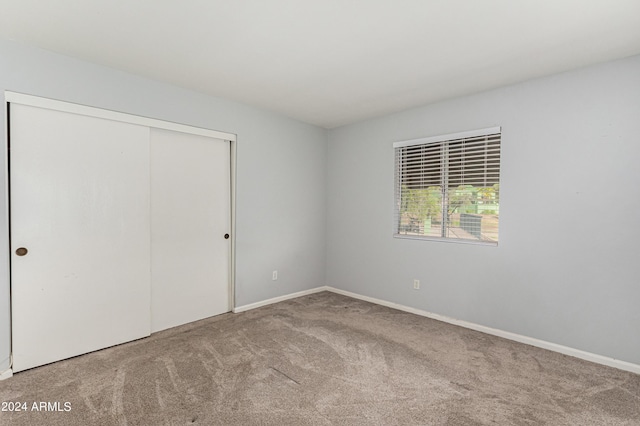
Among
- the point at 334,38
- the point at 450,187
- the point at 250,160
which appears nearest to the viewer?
the point at 334,38

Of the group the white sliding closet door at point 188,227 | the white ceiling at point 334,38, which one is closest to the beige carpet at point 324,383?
the white sliding closet door at point 188,227

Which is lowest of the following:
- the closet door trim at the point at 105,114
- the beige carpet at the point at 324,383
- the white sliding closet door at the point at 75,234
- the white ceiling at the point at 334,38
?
the beige carpet at the point at 324,383

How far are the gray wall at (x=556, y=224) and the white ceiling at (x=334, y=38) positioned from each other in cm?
28

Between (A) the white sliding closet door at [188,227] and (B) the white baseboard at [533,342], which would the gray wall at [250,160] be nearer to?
(A) the white sliding closet door at [188,227]

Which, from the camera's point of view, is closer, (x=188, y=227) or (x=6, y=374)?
(x=6, y=374)

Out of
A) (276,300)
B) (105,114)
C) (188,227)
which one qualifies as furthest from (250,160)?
(276,300)

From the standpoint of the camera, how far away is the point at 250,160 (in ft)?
12.8

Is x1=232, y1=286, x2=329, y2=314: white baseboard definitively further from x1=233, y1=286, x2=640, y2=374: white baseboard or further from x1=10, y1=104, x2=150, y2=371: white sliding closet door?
x1=10, y1=104, x2=150, y2=371: white sliding closet door

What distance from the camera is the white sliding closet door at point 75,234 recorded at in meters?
2.45

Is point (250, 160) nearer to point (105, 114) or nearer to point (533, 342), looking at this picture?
point (105, 114)

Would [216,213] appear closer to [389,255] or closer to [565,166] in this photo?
[389,255]

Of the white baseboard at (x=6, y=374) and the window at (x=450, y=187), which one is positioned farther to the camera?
the window at (x=450, y=187)

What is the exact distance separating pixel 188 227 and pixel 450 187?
117 inches

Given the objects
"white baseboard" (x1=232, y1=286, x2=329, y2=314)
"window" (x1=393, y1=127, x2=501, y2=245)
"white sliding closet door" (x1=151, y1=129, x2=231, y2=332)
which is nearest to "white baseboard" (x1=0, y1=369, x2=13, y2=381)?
"white sliding closet door" (x1=151, y1=129, x2=231, y2=332)
